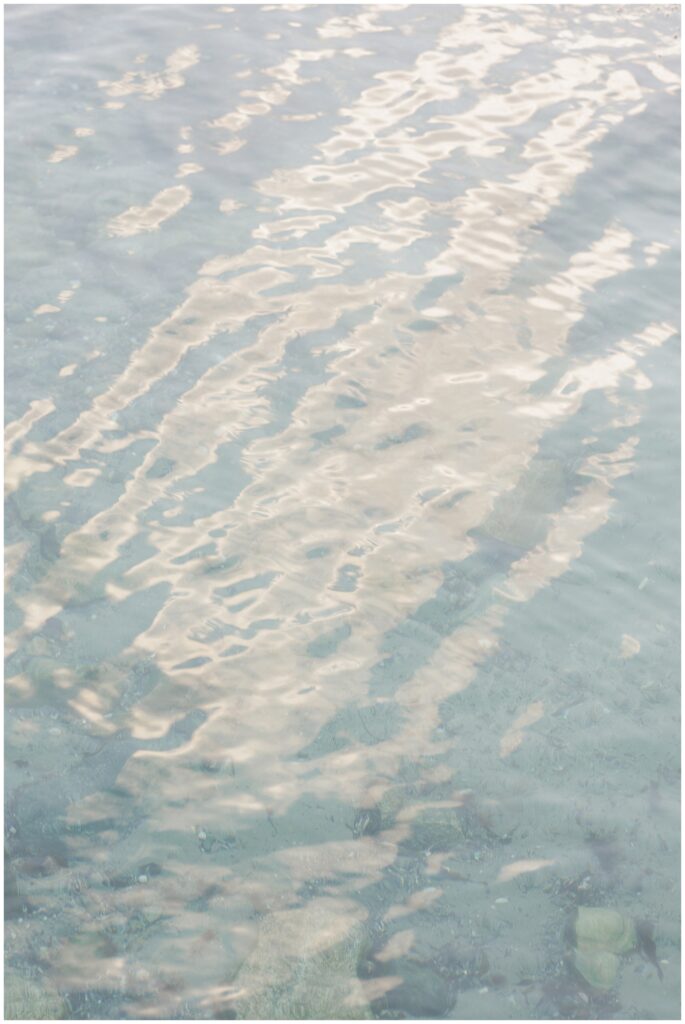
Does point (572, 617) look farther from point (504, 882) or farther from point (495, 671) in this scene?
point (504, 882)

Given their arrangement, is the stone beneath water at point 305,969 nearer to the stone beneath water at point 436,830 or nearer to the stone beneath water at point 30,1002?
the stone beneath water at point 436,830

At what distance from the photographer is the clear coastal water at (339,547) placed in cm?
326

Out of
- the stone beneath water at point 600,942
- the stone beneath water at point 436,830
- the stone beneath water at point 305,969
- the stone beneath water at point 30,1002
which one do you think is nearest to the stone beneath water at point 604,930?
the stone beneath water at point 600,942

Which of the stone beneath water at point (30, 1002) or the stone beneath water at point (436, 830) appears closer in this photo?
the stone beneath water at point (30, 1002)

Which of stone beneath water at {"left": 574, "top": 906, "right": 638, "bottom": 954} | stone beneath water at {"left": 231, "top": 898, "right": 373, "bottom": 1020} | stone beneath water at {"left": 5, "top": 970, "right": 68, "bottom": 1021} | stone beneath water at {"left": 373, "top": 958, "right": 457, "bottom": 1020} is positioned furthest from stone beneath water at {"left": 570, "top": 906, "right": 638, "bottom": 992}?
stone beneath water at {"left": 5, "top": 970, "right": 68, "bottom": 1021}

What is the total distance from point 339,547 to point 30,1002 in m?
2.27

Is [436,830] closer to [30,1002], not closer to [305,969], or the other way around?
[305,969]

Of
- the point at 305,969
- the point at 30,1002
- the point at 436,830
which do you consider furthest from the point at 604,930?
the point at 30,1002

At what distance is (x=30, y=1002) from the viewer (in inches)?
120

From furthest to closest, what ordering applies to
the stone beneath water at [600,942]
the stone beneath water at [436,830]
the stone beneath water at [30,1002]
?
the stone beneath water at [436,830]
the stone beneath water at [600,942]
the stone beneath water at [30,1002]

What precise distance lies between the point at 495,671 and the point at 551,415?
176cm

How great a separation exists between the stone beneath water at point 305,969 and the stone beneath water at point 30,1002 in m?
0.58

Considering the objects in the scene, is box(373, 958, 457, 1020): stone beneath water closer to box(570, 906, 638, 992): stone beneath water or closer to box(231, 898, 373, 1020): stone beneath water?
box(231, 898, 373, 1020): stone beneath water

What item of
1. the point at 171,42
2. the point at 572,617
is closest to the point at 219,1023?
the point at 572,617
